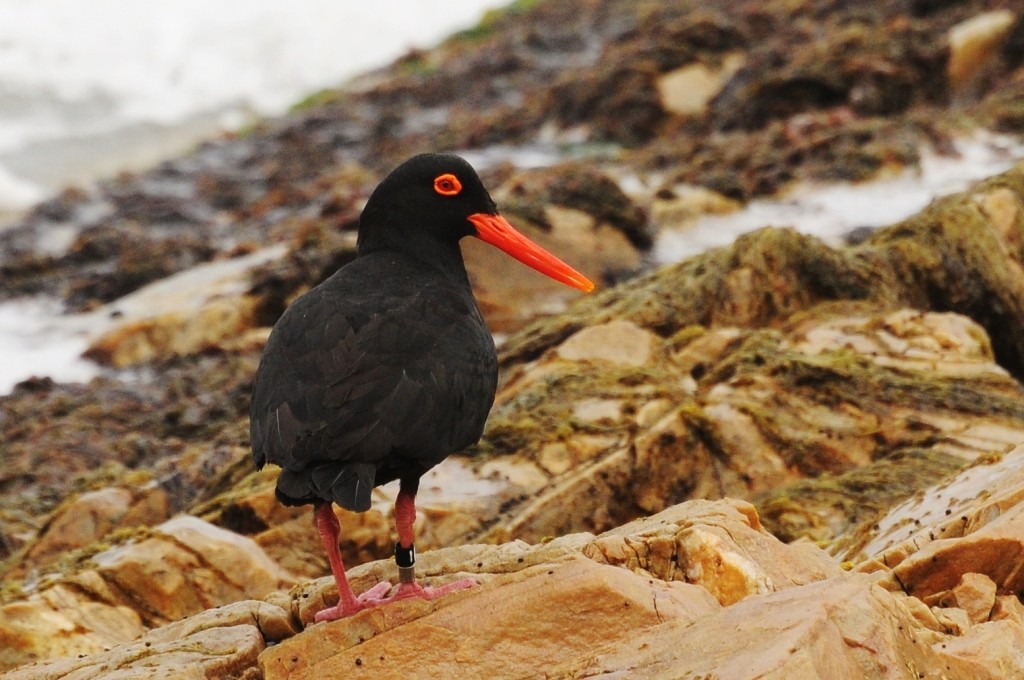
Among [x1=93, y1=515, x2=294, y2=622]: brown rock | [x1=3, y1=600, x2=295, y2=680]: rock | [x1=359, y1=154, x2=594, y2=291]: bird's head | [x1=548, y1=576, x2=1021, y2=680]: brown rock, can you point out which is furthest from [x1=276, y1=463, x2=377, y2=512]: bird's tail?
[x1=93, y1=515, x2=294, y2=622]: brown rock

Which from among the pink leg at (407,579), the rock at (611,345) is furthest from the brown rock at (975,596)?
the rock at (611,345)

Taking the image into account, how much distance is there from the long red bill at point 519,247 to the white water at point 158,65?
863 inches

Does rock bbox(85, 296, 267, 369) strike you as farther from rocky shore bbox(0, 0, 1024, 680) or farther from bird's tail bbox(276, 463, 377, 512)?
bird's tail bbox(276, 463, 377, 512)

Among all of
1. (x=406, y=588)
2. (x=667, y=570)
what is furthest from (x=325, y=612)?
(x=667, y=570)

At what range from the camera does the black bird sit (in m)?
4.31

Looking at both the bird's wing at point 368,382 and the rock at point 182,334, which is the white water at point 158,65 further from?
the bird's wing at point 368,382

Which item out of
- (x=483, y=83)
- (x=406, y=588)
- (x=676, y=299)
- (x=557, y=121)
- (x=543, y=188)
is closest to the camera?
(x=406, y=588)

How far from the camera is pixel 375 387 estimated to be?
14.8ft

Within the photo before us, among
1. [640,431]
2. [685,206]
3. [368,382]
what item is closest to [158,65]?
[685,206]

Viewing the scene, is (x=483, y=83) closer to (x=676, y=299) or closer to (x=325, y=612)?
(x=676, y=299)

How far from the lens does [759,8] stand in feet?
69.5

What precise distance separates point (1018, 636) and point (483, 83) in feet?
70.2

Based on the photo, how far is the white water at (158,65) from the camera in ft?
99.8

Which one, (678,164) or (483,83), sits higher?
(483,83)
